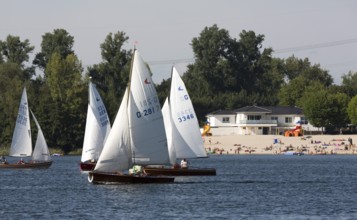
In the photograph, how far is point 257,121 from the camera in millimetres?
194125

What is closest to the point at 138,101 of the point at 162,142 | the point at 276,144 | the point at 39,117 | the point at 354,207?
the point at 162,142

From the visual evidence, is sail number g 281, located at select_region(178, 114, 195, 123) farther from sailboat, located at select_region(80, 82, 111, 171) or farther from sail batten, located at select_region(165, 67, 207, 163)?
sailboat, located at select_region(80, 82, 111, 171)

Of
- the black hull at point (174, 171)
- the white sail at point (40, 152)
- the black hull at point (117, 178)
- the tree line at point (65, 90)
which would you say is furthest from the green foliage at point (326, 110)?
the black hull at point (117, 178)

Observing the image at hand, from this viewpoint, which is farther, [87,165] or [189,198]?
[87,165]

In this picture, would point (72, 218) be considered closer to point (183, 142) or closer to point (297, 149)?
point (183, 142)

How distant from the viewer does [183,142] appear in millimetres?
92625

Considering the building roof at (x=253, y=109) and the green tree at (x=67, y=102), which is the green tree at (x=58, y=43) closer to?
the green tree at (x=67, y=102)

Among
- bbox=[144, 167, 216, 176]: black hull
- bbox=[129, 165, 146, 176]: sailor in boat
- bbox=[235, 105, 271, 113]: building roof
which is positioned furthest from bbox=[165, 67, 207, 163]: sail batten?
bbox=[235, 105, 271, 113]: building roof

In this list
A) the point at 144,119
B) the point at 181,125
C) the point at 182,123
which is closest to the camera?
the point at 144,119

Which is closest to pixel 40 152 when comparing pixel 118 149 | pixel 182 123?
pixel 182 123

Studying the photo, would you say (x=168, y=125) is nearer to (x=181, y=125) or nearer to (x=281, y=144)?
(x=181, y=125)

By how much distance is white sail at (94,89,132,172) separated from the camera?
251ft

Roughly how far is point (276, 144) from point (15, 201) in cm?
10626

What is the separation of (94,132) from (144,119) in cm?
2405
